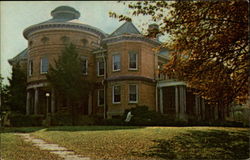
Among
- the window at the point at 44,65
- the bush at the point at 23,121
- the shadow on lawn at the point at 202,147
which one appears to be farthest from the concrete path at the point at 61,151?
the window at the point at 44,65

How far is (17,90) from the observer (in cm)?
2825

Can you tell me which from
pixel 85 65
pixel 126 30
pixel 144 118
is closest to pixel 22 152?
pixel 144 118

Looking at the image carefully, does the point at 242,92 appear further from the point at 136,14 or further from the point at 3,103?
the point at 3,103

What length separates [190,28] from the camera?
31.1 feet

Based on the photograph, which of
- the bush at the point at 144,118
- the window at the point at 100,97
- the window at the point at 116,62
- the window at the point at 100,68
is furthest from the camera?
the window at the point at 100,68

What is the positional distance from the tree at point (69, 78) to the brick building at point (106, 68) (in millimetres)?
2192

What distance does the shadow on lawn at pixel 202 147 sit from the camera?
30.6 feet

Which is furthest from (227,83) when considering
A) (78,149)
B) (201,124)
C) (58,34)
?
(58,34)

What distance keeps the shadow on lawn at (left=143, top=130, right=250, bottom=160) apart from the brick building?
1175cm

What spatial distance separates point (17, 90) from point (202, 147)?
22162 mm

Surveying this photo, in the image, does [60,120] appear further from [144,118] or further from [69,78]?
[144,118]

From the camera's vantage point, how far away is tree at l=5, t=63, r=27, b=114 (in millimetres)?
27564

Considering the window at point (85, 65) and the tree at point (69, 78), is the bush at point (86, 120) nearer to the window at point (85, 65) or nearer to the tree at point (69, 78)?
the tree at point (69, 78)

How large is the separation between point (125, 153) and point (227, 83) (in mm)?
4674
